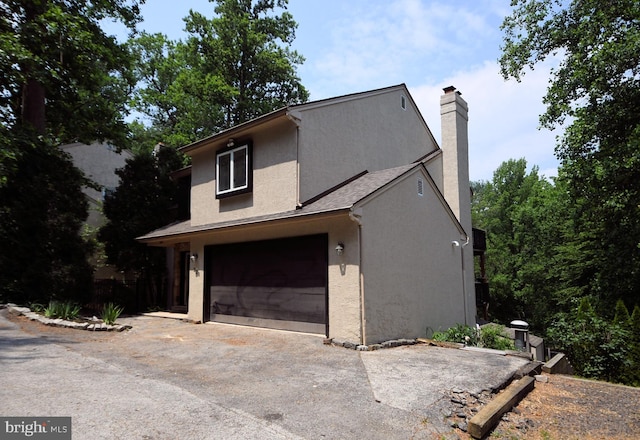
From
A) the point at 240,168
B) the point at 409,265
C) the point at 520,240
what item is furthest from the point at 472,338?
the point at 520,240

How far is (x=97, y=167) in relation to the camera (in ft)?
66.6

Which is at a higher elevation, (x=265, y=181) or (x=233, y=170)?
(x=233, y=170)

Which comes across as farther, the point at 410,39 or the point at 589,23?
the point at 589,23

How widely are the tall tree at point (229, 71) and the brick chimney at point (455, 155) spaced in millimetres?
15224

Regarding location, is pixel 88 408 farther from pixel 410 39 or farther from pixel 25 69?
pixel 25 69

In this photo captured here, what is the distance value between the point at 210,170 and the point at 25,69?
744 centimetres

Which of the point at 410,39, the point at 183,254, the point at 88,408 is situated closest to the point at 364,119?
the point at 410,39

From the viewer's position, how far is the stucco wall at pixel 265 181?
10.1 meters

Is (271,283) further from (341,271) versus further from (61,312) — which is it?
(61,312)

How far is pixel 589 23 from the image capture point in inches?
464

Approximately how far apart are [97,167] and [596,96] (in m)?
22.5

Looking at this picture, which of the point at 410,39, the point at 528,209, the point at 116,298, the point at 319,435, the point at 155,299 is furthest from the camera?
the point at 528,209

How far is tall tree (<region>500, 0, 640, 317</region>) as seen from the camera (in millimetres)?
11266

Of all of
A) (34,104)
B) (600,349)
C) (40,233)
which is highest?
(34,104)
